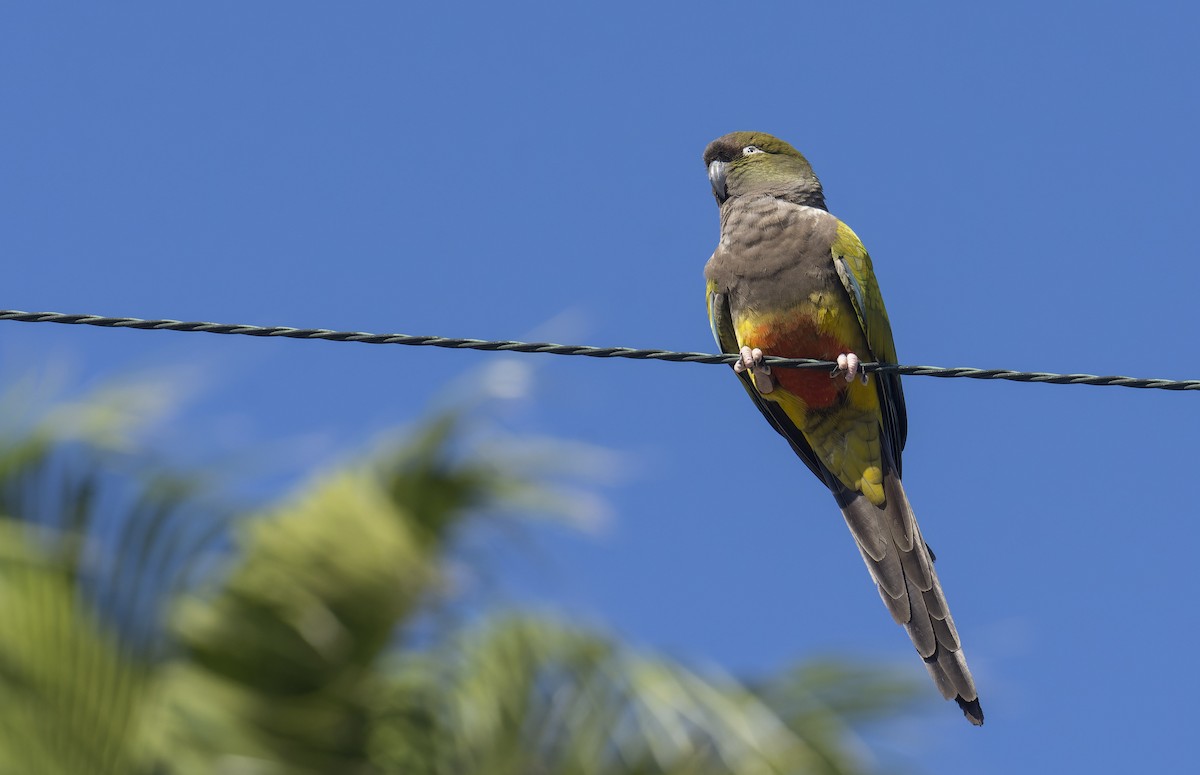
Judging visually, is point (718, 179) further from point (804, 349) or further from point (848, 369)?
point (848, 369)

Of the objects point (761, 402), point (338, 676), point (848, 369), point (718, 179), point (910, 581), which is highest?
point (718, 179)

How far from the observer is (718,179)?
7.45m

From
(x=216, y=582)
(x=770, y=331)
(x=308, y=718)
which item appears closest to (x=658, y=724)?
(x=308, y=718)

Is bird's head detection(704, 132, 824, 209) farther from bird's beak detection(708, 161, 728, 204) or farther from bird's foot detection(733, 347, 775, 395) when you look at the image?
bird's foot detection(733, 347, 775, 395)

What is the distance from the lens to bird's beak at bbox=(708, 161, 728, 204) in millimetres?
7406

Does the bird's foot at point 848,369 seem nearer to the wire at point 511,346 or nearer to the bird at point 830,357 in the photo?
the bird at point 830,357

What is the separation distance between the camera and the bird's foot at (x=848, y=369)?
5.83 metres

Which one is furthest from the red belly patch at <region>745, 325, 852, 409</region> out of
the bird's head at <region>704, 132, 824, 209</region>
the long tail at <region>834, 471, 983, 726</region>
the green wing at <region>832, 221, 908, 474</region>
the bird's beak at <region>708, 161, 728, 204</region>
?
the bird's beak at <region>708, 161, 728, 204</region>

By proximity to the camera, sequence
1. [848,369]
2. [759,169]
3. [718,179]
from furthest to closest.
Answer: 1. [718,179]
2. [759,169]
3. [848,369]

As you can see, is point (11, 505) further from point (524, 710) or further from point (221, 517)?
point (524, 710)

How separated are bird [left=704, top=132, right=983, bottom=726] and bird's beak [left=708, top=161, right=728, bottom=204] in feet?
1.71

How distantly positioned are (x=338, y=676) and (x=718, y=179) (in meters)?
4.51

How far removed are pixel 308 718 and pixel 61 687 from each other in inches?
23.9

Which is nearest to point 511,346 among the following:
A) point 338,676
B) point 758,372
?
point 338,676
